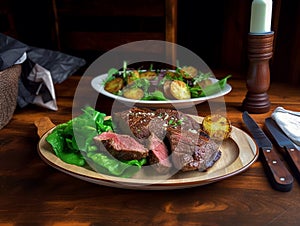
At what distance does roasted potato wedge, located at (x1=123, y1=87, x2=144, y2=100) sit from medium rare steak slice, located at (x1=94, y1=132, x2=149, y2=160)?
1.18 feet

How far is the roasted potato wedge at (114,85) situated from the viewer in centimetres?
102

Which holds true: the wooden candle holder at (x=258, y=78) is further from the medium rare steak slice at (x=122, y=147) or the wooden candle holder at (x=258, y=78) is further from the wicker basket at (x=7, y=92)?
the wicker basket at (x=7, y=92)

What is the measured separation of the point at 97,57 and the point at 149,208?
1.06 m

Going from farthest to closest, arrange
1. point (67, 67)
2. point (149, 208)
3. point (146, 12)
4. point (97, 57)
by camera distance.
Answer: point (97, 57)
point (146, 12)
point (67, 67)
point (149, 208)

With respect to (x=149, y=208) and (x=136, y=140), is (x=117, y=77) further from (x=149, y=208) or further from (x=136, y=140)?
(x=149, y=208)

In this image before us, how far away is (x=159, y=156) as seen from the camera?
23.1 inches

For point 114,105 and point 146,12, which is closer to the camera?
point 114,105

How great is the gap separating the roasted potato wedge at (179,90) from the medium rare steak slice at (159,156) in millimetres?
351

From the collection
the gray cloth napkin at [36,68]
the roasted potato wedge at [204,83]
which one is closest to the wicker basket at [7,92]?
the gray cloth napkin at [36,68]

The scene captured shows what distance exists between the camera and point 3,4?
1.52 meters

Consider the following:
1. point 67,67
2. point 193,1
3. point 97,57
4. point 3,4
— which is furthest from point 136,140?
point 3,4

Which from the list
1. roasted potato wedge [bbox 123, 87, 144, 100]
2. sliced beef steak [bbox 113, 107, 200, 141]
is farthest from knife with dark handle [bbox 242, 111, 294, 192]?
roasted potato wedge [bbox 123, 87, 144, 100]

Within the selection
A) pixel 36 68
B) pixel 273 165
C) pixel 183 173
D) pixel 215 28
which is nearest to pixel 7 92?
pixel 36 68

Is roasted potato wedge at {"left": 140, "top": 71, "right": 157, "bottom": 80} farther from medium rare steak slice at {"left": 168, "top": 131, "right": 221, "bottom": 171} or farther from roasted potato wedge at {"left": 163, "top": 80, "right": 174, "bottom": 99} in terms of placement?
medium rare steak slice at {"left": 168, "top": 131, "right": 221, "bottom": 171}
